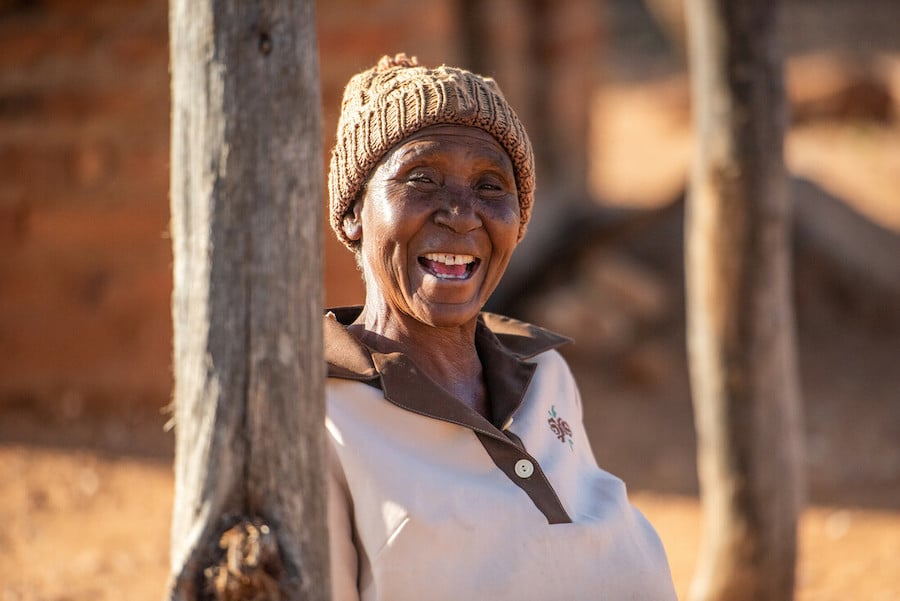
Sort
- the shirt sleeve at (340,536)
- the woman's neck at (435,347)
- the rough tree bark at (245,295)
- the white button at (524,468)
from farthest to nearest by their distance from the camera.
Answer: the woman's neck at (435,347)
the white button at (524,468)
the shirt sleeve at (340,536)
the rough tree bark at (245,295)

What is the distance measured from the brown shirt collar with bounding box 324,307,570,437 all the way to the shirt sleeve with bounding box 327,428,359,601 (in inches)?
6.4

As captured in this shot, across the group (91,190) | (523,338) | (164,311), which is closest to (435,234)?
(523,338)

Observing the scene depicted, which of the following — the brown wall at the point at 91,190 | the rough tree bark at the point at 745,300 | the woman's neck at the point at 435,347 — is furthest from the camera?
the brown wall at the point at 91,190

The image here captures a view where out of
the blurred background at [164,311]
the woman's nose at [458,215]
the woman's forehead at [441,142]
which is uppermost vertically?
the woman's forehead at [441,142]

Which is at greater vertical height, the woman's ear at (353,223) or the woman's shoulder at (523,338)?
the woman's ear at (353,223)

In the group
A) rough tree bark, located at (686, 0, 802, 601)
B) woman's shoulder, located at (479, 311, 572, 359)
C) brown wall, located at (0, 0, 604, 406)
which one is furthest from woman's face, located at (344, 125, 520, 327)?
brown wall, located at (0, 0, 604, 406)

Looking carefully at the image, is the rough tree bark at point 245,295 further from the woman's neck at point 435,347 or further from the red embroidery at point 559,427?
the red embroidery at point 559,427

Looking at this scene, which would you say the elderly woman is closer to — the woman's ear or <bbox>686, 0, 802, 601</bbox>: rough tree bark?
the woman's ear

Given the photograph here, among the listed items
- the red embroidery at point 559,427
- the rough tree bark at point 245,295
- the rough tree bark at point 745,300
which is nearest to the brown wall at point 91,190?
the rough tree bark at point 745,300

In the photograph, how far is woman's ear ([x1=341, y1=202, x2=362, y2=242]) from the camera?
7.66 ft

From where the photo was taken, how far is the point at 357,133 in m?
2.28

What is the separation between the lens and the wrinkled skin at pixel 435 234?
2.17 metres

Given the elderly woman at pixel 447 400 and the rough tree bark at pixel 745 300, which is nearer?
the elderly woman at pixel 447 400

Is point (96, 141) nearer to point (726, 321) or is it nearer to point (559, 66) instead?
point (726, 321)
